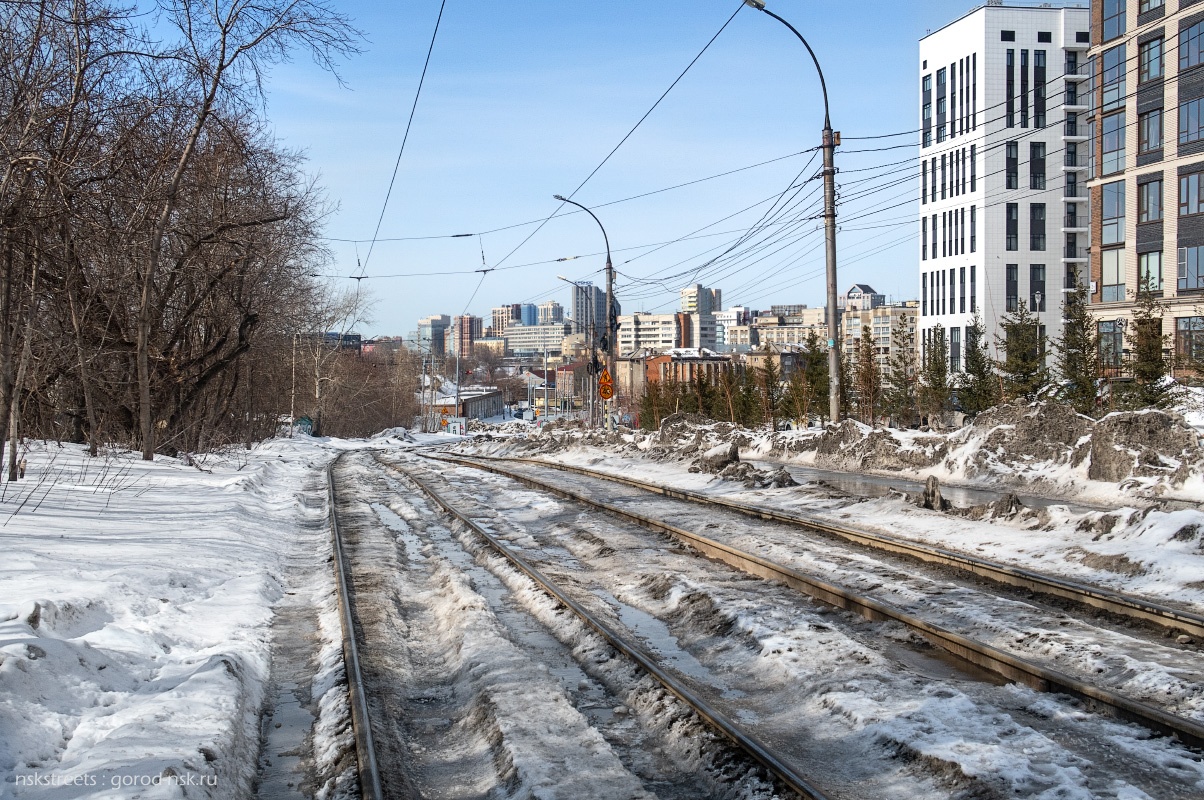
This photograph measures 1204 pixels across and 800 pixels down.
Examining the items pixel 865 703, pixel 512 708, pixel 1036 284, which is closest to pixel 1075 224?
pixel 1036 284

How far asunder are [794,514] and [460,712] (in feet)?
A: 30.7

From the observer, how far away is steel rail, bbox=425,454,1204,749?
5.77m

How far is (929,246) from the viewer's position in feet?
224

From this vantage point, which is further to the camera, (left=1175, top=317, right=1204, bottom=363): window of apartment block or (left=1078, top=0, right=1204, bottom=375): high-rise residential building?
(left=1078, top=0, right=1204, bottom=375): high-rise residential building

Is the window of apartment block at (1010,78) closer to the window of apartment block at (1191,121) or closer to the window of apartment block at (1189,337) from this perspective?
the window of apartment block at (1191,121)

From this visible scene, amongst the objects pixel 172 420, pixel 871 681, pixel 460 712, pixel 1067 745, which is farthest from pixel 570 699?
pixel 172 420

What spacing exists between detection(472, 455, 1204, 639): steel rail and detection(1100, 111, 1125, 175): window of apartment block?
133 ft

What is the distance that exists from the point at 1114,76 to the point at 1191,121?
7998 millimetres

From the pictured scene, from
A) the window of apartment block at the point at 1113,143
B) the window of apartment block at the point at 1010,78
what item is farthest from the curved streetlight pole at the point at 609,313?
the window of apartment block at the point at 1010,78

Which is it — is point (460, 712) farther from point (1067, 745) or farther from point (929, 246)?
point (929, 246)

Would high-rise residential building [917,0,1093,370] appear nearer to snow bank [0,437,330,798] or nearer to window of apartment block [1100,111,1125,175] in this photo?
window of apartment block [1100,111,1125,175]

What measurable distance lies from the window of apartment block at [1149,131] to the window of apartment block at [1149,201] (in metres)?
1.66

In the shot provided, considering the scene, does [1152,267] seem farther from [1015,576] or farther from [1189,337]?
[1015,576]

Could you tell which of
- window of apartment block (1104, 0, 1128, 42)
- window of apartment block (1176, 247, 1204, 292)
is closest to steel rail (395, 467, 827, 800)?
window of apartment block (1176, 247, 1204, 292)
